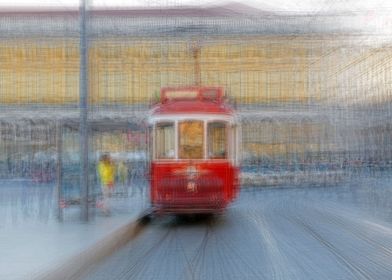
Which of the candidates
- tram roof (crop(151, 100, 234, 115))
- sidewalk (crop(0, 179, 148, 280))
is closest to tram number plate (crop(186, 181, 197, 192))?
sidewalk (crop(0, 179, 148, 280))

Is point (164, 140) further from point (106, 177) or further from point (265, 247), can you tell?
point (265, 247)

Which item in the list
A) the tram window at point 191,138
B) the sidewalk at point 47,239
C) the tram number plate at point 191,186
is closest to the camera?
the sidewalk at point 47,239

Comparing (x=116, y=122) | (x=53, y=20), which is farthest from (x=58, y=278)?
(x=53, y=20)

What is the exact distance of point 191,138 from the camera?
15.6 meters

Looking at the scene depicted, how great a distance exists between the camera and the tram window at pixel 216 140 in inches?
613

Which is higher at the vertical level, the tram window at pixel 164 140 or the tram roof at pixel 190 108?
the tram roof at pixel 190 108

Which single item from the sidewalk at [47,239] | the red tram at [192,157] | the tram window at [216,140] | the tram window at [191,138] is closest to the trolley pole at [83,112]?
the sidewalk at [47,239]

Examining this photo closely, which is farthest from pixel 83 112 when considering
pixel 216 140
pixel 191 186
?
pixel 216 140

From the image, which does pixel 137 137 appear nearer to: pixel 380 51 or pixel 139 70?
pixel 380 51

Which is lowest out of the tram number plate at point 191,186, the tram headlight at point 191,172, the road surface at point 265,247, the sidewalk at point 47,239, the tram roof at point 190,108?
the road surface at point 265,247

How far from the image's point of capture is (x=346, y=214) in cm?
1873

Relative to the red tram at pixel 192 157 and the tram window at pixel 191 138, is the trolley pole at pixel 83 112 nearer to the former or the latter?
the red tram at pixel 192 157

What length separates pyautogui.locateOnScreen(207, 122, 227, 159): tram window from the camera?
1558cm

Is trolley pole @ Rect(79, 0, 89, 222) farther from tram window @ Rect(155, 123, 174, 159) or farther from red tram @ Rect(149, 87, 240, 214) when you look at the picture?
tram window @ Rect(155, 123, 174, 159)
